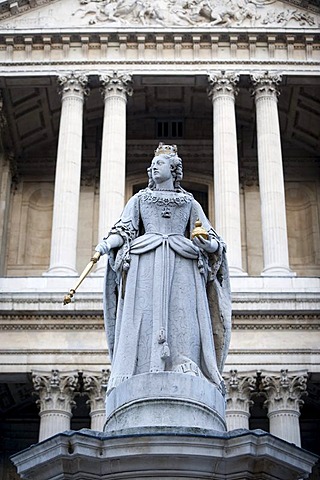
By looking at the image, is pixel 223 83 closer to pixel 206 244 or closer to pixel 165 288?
pixel 206 244

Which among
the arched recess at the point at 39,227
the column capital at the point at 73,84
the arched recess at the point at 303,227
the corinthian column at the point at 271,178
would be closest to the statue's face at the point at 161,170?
the corinthian column at the point at 271,178

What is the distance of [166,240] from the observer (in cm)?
923

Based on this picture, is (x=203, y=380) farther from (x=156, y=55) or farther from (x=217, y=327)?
(x=156, y=55)

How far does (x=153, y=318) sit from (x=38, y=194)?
24.8 metres

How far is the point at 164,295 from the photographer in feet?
29.2

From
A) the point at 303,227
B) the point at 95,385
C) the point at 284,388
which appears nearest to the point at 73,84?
the point at 303,227

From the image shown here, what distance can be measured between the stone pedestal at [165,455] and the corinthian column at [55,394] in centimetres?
1589

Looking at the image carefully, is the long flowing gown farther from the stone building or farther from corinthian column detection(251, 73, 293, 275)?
corinthian column detection(251, 73, 293, 275)

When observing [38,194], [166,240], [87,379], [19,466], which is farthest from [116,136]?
[19,466]

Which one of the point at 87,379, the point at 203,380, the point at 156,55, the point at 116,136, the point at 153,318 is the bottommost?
the point at 203,380

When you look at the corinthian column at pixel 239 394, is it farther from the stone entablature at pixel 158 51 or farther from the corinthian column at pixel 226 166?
the stone entablature at pixel 158 51

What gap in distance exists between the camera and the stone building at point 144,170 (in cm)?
2377

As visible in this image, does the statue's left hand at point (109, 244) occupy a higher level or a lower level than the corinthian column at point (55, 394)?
lower

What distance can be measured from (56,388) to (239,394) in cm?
475
